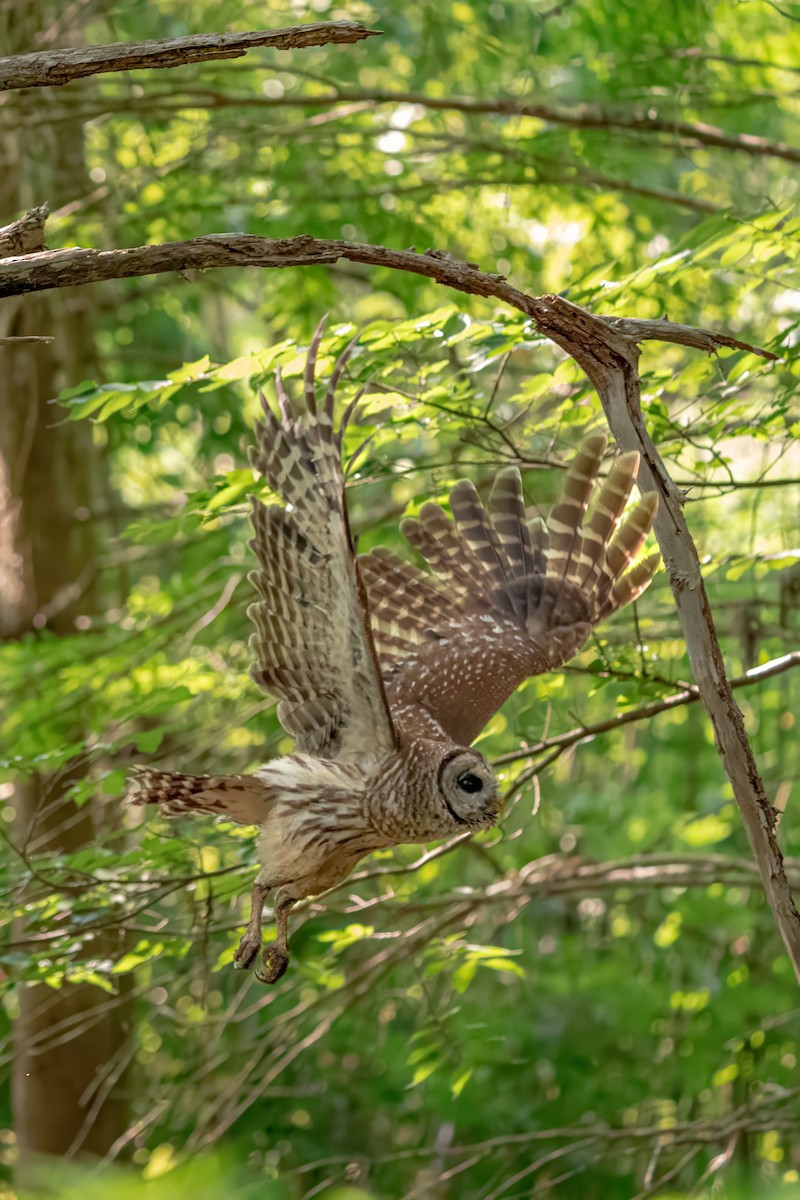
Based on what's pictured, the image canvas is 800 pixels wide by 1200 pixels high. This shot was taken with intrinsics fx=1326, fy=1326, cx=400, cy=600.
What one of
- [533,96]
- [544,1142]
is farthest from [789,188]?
[544,1142]

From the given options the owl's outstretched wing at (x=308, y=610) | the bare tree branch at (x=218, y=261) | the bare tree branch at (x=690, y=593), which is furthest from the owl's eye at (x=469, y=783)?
the bare tree branch at (x=218, y=261)

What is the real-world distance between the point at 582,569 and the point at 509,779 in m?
0.96

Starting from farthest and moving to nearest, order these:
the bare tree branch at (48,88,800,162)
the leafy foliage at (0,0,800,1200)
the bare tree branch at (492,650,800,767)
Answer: the bare tree branch at (48,88,800,162), the leafy foliage at (0,0,800,1200), the bare tree branch at (492,650,800,767)

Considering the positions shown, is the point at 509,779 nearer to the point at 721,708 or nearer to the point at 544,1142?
the point at 721,708

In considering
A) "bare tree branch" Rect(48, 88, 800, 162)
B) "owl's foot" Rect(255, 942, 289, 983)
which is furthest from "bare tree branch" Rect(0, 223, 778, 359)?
"bare tree branch" Rect(48, 88, 800, 162)

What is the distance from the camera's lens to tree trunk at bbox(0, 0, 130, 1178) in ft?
20.7

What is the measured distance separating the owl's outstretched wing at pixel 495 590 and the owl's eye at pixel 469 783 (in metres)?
0.59

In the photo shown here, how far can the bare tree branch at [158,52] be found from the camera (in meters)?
2.12

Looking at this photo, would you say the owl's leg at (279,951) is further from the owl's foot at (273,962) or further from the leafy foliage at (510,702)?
the leafy foliage at (510,702)

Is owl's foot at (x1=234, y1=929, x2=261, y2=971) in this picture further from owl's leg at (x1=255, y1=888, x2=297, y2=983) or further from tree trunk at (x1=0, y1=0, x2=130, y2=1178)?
tree trunk at (x1=0, y1=0, x2=130, y2=1178)

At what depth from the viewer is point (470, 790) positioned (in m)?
3.06

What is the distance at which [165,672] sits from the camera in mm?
4973

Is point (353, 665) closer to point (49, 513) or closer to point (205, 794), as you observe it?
point (205, 794)

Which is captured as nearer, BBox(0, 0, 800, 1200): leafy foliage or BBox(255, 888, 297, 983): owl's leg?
BBox(255, 888, 297, 983): owl's leg
